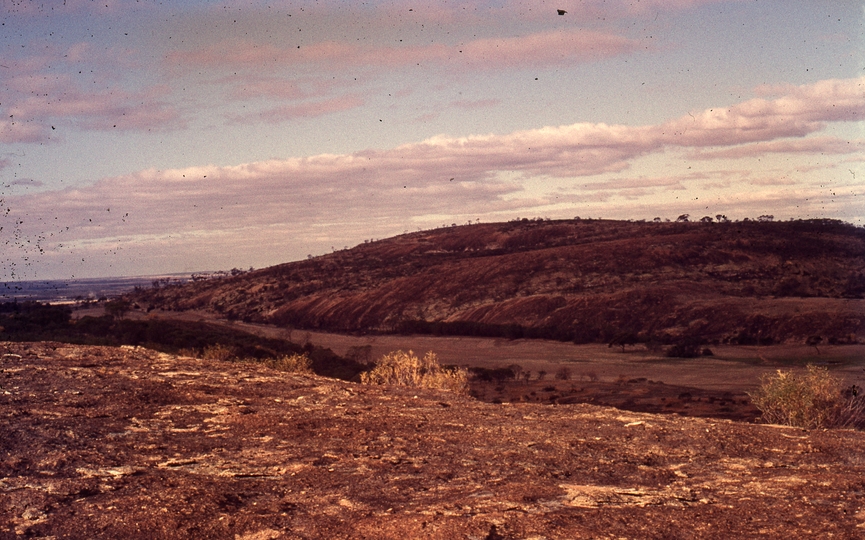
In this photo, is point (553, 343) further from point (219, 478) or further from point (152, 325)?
point (219, 478)

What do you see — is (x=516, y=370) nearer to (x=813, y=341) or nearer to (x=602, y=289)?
(x=813, y=341)

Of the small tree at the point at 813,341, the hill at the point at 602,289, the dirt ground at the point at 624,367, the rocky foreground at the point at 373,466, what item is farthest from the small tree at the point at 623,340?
the rocky foreground at the point at 373,466

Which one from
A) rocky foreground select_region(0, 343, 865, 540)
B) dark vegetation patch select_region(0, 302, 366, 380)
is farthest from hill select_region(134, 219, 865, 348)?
rocky foreground select_region(0, 343, 865, 540)

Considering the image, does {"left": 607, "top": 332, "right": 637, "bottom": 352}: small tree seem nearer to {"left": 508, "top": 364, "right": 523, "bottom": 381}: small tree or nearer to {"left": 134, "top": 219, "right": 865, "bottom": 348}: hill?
{"left": 134, "top": 219, "right": 865, "bottom": 348}: hill

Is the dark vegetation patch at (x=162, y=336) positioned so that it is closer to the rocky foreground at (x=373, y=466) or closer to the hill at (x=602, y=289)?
the hill at (x=602, y=289)

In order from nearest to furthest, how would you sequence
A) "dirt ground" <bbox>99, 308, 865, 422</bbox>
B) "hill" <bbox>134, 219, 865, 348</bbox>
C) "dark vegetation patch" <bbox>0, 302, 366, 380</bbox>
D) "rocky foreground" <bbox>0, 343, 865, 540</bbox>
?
1. "rocky foreground" <bbox>0, 343, 865, 540</bbox>
2. "dirt ground" <bbox>99, 308, 865, 422</bbox>
3. "dark vegetation patch" <bbox>0, 302, 366, 380</bbox>
4. "hill" <bbox>134, 219, 865, 348</bbox>

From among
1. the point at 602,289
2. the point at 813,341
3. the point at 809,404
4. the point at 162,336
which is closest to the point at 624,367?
the point at 813,341

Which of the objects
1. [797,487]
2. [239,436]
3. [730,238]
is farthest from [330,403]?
[730,238]
